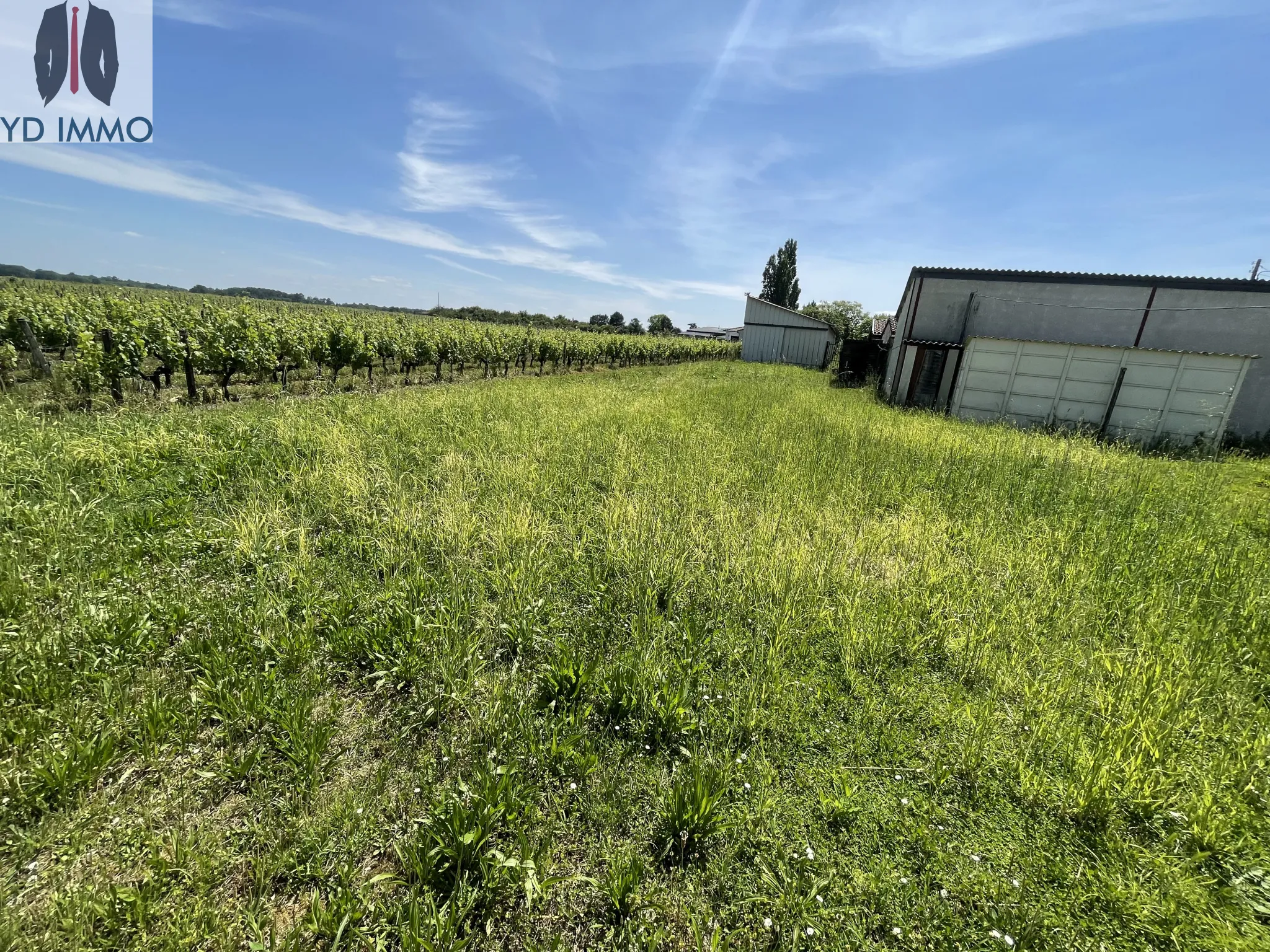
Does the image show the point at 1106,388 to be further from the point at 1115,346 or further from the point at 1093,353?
the point at 1115,346

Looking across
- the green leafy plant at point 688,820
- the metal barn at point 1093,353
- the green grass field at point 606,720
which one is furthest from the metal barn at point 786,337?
the green leafy plant at point 688,820

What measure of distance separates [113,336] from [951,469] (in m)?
15.4

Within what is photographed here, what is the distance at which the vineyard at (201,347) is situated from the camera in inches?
354

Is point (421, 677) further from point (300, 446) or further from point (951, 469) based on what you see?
point (951, 469)

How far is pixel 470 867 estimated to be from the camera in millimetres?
1771

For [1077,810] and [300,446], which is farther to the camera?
[300,446]

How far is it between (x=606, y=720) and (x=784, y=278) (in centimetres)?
6145

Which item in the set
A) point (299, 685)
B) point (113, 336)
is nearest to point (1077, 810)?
point (299, 685)

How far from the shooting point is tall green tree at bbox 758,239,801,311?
54.9 metres

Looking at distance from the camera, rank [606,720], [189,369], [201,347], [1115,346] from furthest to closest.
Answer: [1115,346]
[201,347]
[189,369]
[606,720]

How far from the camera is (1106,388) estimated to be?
10914 millimetres

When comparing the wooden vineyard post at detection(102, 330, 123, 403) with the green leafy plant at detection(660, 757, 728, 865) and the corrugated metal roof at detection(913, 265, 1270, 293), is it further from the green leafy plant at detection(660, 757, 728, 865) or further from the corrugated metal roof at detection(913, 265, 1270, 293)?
the corrugated metal roof at detection(913, 265, 1270, 293)

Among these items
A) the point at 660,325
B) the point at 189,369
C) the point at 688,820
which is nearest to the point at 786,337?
the point at 189,369

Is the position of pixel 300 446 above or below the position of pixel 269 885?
above
